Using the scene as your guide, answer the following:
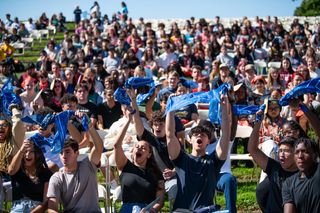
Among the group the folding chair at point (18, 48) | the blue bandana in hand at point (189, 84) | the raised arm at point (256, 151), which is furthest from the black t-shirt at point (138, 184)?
the folding chair at point (18, 48)

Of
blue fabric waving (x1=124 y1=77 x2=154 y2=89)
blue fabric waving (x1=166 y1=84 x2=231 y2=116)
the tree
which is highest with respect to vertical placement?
the tree

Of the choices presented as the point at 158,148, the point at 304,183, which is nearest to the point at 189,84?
the point at 158,148

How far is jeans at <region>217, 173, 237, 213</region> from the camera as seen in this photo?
312 inches

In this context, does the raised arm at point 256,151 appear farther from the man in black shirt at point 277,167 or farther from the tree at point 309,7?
the tree at point 309,7

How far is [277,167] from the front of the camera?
7125 mm

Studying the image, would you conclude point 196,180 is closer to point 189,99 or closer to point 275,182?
point 275,182

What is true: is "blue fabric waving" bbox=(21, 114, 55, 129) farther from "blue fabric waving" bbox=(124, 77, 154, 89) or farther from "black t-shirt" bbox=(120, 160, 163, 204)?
"black t-shirt" bbox=(120, 160, 163, 204)

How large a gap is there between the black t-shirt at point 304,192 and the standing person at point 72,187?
216cm

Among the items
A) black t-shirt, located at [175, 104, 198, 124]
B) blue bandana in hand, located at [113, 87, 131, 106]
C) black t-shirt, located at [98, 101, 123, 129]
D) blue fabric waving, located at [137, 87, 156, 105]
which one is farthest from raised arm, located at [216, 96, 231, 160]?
black t-shirt, located at [98, 101, 123, 129]

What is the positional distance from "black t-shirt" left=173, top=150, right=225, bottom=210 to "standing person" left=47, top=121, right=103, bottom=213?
3.18 feet

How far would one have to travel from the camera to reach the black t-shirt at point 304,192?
6367mm

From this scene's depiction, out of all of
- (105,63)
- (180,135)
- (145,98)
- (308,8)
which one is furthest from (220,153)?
(308,8)

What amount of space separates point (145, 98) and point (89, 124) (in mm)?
2464

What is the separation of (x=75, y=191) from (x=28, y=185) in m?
0.66
